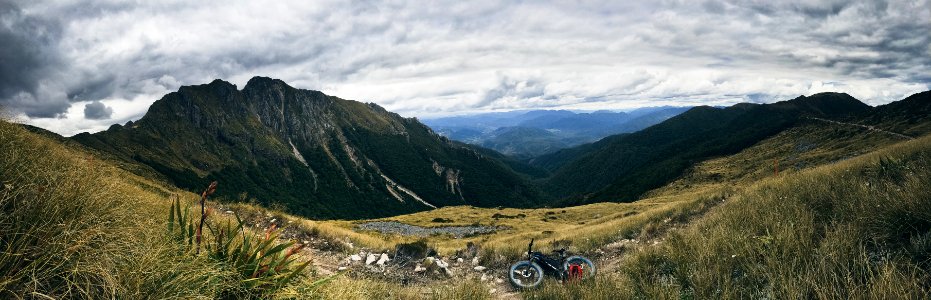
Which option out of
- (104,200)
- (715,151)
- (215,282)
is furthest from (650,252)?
(715,151)

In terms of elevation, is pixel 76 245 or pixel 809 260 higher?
pixel 76 245

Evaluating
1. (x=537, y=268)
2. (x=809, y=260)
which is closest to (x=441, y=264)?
(x=537, y=268)

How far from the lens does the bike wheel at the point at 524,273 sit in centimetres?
946

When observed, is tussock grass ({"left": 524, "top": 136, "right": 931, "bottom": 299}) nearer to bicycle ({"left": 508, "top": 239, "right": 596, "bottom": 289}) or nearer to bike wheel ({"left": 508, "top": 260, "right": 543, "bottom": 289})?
bicycle ({"left": 508, "top": 239, "right": 596, "bottom": 289})

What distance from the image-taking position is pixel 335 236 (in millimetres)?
14523

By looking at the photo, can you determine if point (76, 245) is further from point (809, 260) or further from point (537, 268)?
point (537, 268)

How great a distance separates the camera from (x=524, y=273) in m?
10.2

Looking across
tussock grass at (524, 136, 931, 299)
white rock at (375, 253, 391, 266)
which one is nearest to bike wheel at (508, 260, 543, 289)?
tussock grass at (524, 136, 931, 299)

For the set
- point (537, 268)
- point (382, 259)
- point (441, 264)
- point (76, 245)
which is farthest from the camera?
point (382, 259)

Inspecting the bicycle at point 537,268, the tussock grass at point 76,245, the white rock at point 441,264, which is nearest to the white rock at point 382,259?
the white rock at point 441,264

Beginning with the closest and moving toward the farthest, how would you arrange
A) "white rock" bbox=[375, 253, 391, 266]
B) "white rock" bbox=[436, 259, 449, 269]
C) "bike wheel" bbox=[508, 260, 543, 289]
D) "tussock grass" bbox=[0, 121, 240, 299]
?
"tussock grass" bbox=[0, 121, 240, 299]
"bike wheel" bbox=[508, 260, 543, 289]
"white rock" bbox=[436, 259, 449, 269]
"white rock" bbox=[375, 253, 391, 266]

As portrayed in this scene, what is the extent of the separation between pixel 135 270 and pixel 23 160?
2.24m

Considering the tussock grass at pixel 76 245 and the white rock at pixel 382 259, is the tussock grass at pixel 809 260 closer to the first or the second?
the tussock grass at pixel 76 245

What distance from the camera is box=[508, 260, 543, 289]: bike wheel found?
372 inches
